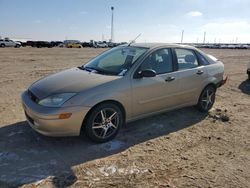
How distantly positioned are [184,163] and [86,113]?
65.2 inches

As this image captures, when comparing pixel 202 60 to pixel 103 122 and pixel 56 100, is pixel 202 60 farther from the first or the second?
pixel 56 100

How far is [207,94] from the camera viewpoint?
253 inches

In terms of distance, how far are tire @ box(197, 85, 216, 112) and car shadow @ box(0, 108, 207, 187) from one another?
68 cm

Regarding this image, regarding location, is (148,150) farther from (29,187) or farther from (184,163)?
(29,187)

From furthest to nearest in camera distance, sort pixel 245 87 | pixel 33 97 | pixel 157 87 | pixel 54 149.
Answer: pixel 245 87, pixel 157 87, pixel 33 97, pixel 54 149

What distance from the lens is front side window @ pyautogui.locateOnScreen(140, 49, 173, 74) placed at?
511 centimetres

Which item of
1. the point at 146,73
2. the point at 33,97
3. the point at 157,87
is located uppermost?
the point at 146,73

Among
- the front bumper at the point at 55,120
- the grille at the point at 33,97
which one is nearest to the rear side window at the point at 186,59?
the front bumper at the point at 55,120

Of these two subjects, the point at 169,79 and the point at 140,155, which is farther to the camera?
the point at 169,79

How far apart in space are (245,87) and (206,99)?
14.0ft

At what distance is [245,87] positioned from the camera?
9.93 m

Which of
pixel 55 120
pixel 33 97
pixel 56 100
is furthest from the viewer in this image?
pixel 33 97

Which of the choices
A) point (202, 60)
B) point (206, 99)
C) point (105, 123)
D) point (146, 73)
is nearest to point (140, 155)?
point (105, 123)

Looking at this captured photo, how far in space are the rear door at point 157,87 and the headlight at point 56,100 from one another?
3.88 feet
